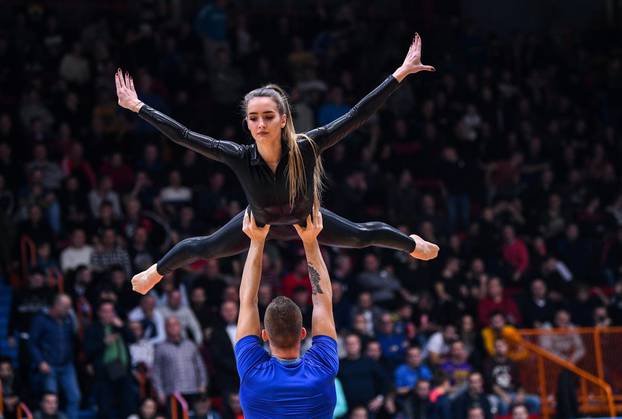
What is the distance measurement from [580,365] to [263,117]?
35.7ft

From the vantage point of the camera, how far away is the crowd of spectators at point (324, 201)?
1355cm

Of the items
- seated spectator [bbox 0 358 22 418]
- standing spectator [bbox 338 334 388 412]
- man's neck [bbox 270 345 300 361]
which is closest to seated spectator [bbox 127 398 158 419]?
seated spectator [bbox 0 358 22 418]

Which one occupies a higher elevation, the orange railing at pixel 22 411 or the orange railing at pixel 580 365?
the orange railing at pixel 580 365

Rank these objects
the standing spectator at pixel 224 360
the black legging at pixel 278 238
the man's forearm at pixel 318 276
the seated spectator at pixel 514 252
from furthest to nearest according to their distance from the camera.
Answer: the seated spectator at pixel 514 252
the standing spectator at pixel 224 360
the black legging at pixel 278 238
the man's forearm at pixel 318 276


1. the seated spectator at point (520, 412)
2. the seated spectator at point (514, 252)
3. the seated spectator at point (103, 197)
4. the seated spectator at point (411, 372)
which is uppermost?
the seated spectator at point (103, 197)

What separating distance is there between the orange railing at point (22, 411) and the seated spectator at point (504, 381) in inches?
232

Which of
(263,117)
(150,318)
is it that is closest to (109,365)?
(150,318)

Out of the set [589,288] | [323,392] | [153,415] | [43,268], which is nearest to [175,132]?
[323,392]

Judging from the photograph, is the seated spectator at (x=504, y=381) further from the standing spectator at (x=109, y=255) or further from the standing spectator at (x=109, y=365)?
the standing spectator at (x=109, y=255)

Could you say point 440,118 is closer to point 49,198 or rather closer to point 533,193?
point 533,193

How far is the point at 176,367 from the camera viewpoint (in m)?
13.2

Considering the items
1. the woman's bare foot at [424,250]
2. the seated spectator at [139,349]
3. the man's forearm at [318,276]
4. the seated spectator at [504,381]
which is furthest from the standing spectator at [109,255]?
the man's forearm at [318,276]

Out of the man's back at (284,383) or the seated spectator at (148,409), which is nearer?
the man's back at (284,383)

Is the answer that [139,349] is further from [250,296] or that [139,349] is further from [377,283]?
[250,296]
